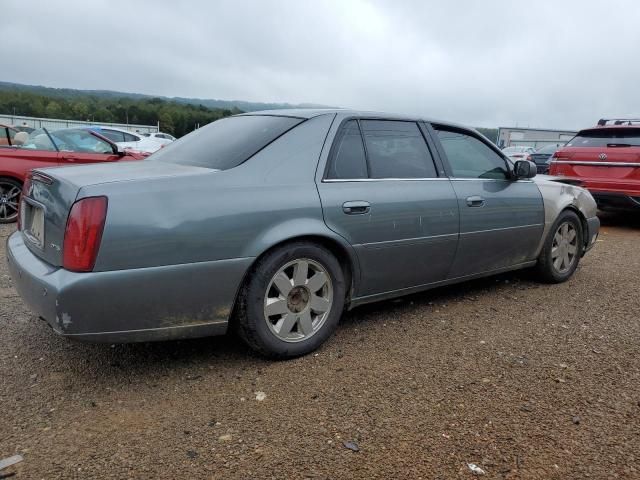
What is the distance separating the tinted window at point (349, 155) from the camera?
3.31 m

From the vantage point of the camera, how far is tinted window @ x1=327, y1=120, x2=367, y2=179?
3.31 meters

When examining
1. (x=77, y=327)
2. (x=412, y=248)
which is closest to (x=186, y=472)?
(x=77, y=327)

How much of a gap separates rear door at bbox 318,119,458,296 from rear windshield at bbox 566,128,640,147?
213 inches

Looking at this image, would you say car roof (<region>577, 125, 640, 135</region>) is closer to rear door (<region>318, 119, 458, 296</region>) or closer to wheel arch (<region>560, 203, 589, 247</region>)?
wheel arch (<region>560, 203, 589, 247</region>)

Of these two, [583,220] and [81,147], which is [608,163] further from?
[81,147]

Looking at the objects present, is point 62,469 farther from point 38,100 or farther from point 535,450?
point 38,100

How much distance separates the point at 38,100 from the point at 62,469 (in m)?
75.2

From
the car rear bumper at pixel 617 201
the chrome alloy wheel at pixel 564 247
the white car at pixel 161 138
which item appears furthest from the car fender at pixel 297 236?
the white car at pixel 161 138

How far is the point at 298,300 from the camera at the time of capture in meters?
3.12

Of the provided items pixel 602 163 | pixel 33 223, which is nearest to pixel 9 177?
pixel 33 223

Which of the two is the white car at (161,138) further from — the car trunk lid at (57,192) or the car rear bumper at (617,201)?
the car rear bumper at (617,201)

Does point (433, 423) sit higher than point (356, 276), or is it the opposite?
point (356, 276)

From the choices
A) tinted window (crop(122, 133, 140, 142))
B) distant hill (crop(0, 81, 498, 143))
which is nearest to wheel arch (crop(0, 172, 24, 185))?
tinted window (crop(122, 133, 140, 142))

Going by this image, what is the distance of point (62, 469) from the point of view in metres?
2.10
